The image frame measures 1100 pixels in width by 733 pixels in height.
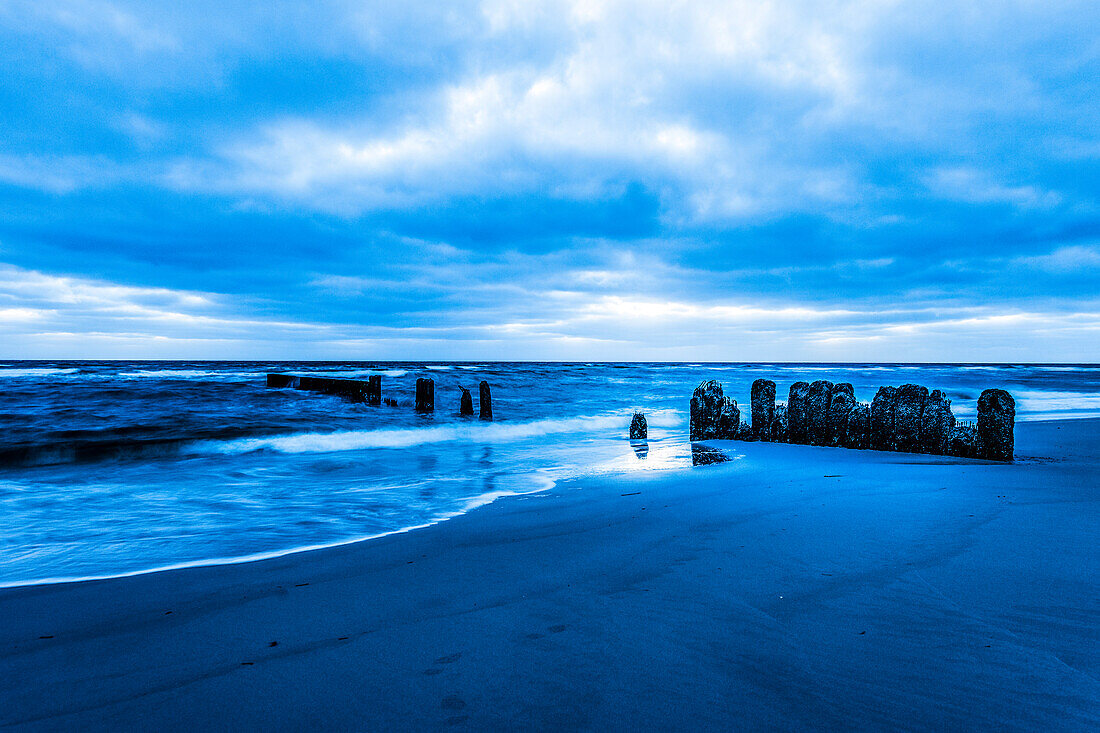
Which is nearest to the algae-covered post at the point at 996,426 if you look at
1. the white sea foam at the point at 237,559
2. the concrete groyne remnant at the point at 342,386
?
the white sea foam at the point at 237,559

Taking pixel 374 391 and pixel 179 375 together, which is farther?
pixel 179 375

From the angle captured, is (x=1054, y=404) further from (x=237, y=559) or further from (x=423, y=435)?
(x=237, y=559)

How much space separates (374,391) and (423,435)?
26.9 ft

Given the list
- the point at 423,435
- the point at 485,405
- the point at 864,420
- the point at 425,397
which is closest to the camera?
the point at 864,420

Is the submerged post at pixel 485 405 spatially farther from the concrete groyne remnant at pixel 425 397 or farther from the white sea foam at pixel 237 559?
the white sea foam at pixel 237 559

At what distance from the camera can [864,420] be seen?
8055mm

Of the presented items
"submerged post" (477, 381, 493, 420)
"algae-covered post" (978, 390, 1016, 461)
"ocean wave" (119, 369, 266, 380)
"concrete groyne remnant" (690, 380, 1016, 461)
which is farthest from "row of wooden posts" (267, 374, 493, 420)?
"ocean wave" (119, 369, 266, 380)

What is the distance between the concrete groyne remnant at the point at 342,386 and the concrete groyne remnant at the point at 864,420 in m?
12.9

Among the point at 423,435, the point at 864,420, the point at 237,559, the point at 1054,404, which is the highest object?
the point at 864,420

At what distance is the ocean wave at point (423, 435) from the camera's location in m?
10.4

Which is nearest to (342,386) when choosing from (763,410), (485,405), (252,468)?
(485,405)

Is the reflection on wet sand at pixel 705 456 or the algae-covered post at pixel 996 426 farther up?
the algae-covered post at pixel 996 426

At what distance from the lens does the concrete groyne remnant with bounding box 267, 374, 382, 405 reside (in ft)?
63.8

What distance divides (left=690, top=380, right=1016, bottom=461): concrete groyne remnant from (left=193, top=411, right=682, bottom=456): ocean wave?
3.14m
